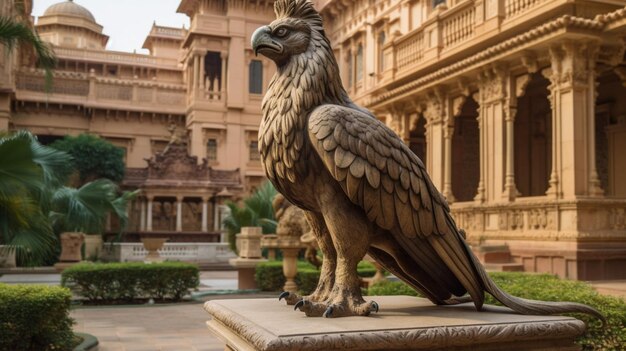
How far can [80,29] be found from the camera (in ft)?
170

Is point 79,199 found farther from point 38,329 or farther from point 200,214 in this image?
point 200,214

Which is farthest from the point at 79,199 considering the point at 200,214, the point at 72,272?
the point at 200,214

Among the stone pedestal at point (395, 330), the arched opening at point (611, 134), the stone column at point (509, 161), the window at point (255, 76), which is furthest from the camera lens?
the window at point (255, 76)

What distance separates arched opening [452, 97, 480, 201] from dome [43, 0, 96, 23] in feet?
140

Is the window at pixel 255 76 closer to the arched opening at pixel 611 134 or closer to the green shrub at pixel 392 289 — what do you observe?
the arched opening at pixel 611 134

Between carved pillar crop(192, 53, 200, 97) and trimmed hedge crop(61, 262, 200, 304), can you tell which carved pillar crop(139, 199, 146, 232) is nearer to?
carved pillar crop(192, 53, 200, 97)

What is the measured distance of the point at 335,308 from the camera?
294 centimetres

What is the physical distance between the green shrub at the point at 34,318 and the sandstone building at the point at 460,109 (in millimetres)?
8371

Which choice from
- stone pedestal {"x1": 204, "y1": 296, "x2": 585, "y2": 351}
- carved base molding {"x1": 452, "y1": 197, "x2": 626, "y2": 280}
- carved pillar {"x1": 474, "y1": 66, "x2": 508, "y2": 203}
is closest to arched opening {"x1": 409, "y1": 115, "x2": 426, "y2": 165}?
carved pillar {"x1": 474, "y1": 66, "x2": 508, "y2": 203}

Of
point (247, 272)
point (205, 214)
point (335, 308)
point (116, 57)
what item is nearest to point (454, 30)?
point (247, 272)

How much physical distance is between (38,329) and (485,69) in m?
10.8

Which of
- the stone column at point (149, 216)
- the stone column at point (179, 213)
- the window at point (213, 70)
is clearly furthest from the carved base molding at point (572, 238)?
the window at point (213, 70)

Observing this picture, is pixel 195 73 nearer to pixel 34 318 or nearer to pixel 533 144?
pixel 533 144

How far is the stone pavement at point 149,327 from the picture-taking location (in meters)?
8.02
